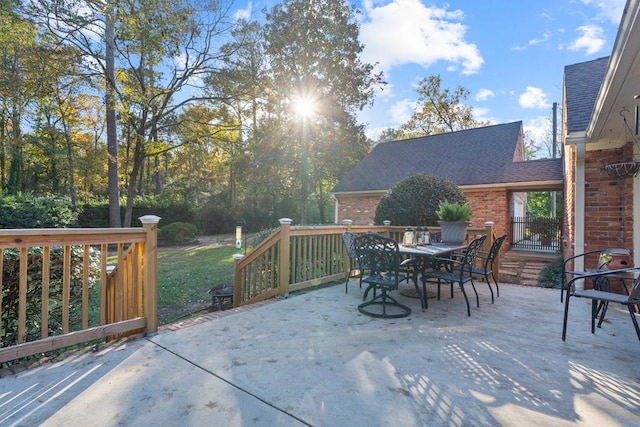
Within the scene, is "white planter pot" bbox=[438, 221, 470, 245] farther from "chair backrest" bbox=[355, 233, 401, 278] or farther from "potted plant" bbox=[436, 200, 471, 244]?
"chair backrest" bbox=[355, 233, 401, 278]

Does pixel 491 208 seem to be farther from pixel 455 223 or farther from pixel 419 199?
pixel 455 223

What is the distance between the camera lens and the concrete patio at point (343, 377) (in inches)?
71.5

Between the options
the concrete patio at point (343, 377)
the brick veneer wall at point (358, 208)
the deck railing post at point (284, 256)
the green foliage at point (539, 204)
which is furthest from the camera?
the green foliage at point (539, 204)

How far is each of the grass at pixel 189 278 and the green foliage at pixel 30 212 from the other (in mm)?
2690

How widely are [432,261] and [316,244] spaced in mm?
1725

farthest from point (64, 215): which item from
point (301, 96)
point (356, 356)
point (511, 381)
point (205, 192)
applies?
point (205, 192)

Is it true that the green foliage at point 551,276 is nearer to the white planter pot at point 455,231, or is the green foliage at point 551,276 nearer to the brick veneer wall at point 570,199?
the brick veneer wall at point 570,199

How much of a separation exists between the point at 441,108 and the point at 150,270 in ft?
69.5

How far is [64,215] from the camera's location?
26.3ft

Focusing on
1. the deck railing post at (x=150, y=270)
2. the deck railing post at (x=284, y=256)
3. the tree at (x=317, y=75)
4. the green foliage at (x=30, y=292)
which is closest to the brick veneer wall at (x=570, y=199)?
the deck railing post at (x=284, y=256)

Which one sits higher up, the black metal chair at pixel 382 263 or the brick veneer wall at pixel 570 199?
the brick veneer wall at pixel 570 199

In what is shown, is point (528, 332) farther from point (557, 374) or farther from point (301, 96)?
point (301, 96)

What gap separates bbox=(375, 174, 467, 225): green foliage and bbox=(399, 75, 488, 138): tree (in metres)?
15.7

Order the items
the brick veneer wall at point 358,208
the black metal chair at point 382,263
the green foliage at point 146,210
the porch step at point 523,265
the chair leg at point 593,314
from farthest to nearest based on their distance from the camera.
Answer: the green foliage at point 146,210
the brick veneer wall at point 358,208
the porch step at point 523,265
the black metal chair at point 382,263
the chair leg at point 593,314
